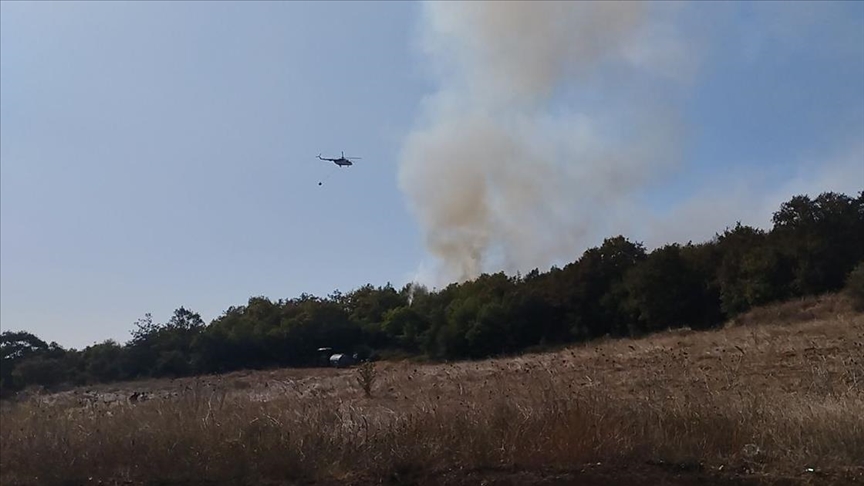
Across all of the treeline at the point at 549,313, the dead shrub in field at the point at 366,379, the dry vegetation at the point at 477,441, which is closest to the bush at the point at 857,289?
the treeline at the point at 549,313

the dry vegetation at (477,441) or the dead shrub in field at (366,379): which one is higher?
the dead shrub in field at (366,379)

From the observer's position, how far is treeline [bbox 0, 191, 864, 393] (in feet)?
124

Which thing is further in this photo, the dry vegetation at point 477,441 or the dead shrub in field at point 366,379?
the dead shrub in field at point 366,379

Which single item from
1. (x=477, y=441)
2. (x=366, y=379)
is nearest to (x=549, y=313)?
(x=366, y=379)

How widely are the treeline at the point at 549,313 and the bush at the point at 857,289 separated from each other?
514 cm

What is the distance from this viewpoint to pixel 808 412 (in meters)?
8.38

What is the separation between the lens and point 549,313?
147ft

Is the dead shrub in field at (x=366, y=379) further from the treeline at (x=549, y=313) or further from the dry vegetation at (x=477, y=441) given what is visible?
the treeline at (x=549, y=313)

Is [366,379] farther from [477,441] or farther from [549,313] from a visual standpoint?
[549,313]

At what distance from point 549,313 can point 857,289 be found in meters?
17.7

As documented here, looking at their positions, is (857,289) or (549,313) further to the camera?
(549,313)

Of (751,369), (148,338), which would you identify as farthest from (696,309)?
(148,338)

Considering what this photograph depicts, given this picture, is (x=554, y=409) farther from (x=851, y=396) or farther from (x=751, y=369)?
(x=751, y=369)

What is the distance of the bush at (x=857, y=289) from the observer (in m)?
28.8
